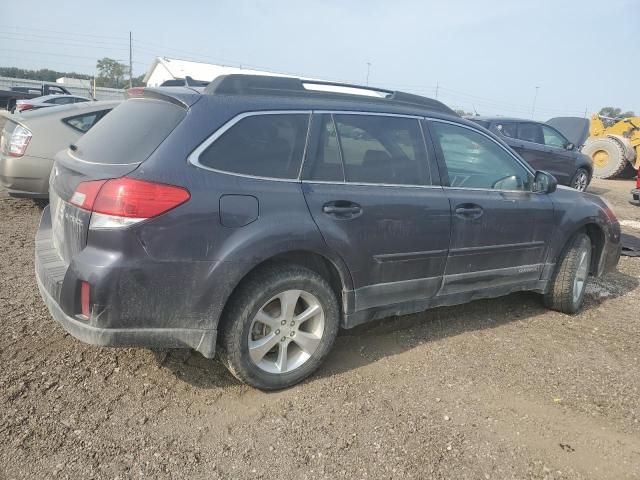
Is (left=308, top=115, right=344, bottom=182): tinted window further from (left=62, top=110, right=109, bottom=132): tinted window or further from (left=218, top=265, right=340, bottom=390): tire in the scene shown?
(left=62, top=110, right=109, bottom=132): tinted window

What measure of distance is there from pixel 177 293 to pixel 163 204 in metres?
0.45

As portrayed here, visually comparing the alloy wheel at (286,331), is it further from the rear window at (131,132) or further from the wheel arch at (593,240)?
the wheel arch at (593,240)

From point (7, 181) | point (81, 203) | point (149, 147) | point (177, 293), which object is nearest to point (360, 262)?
point (177, 293)

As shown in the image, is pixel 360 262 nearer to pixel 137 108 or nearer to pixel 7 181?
pixel 137 108

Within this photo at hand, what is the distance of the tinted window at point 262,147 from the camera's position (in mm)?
2771

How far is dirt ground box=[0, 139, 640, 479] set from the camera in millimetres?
2516

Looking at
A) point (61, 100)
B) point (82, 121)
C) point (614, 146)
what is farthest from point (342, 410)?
point (614, 146)

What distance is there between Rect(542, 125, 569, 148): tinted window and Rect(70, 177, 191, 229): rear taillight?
454 inches

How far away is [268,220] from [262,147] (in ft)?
1.39

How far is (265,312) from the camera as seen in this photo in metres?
3.04

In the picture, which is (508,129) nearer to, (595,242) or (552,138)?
(552,138)

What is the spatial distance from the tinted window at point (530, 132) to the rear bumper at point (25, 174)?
958 cm

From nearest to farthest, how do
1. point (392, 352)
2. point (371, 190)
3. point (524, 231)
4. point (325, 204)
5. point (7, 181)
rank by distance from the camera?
point (325, 204) → point (371, 190) → point (392, 352) → point (524, 231) → point (7, 181)

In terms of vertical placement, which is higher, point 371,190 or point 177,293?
point 371,190
